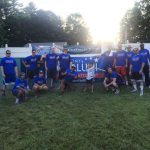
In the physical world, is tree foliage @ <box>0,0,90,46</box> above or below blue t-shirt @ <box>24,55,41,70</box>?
above

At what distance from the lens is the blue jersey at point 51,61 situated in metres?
15.5

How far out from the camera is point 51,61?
15492 millimetres

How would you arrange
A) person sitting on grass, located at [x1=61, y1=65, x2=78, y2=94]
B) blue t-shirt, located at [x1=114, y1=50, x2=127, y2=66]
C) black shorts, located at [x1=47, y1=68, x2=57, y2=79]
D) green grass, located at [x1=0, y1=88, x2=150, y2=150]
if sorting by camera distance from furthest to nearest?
black shorts, located at [x1=47, y1=68, x2=57, y2=79] < blue t-shirt, located at [x1=114, y1=50, x2=127, y2=66] < person sitting on grass, located at [x1=61, y1=65, x2=78, y2=94] < green grass, located at [x1=0, y1=88, x2=150, y2=150]

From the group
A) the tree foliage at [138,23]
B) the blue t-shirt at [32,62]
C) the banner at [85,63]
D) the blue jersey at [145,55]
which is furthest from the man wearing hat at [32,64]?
the tree foliage at [138,23]

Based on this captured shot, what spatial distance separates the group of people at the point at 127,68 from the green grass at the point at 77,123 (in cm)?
90

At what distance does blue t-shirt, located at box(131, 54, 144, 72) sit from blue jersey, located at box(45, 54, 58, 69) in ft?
10.7

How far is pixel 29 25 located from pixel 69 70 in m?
51.1

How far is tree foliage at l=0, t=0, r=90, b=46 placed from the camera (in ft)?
200

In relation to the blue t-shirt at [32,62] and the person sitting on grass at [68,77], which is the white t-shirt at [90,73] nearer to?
the person sitting on grass at [68,77]

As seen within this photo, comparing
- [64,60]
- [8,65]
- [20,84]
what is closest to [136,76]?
[64,60]

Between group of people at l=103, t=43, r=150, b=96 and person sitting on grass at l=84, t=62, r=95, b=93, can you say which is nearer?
group of people at l=103, t=43, r=150, b=96

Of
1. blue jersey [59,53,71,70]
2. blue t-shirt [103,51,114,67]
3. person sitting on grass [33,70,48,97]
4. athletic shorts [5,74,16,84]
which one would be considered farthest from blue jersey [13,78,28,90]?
blue t-shirt [103,51,114,67]

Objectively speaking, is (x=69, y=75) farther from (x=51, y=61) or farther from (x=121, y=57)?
(x=121, y=57)

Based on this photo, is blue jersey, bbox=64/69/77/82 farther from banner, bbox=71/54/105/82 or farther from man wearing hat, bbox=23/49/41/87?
man wearing hat, bbox=23/49/41/87
